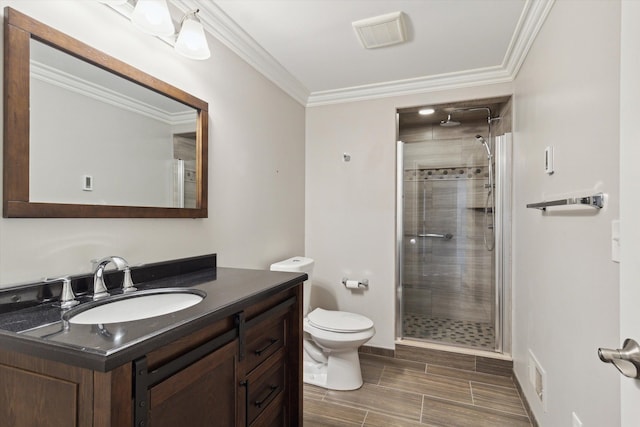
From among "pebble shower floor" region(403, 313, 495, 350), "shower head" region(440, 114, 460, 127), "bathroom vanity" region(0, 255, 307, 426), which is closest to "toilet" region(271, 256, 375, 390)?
"bathroom vanity" region(0, 255, 307, 426)

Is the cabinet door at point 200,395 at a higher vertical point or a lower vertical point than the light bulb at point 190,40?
lower

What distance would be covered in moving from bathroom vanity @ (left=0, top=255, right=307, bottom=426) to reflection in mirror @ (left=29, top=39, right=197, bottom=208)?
337mm

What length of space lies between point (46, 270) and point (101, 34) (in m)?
0.91

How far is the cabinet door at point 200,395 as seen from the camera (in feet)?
2.70

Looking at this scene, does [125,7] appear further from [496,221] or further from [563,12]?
[496,221]

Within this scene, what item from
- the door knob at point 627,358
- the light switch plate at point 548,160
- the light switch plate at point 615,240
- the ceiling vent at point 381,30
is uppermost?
the ceiling vent at point 381,30

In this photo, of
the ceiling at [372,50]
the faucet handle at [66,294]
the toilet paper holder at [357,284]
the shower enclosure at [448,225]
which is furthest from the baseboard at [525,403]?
the faucet handle at [66,294]

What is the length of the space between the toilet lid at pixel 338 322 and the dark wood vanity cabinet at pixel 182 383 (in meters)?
0.75

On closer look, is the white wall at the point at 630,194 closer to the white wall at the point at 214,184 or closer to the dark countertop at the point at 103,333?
the dark countertop at the point at 103,333

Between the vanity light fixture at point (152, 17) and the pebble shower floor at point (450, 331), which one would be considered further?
the pebble shower floor at point (450, 331)

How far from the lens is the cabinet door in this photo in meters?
0.82

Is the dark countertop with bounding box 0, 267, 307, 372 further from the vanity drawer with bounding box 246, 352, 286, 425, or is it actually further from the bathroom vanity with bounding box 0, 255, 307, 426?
the vanity drawer with bounding box 246, 352, 286, 425

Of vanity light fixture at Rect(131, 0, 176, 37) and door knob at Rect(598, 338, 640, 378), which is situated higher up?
vanity light fixture at Rect(131, 0, 176, 37)

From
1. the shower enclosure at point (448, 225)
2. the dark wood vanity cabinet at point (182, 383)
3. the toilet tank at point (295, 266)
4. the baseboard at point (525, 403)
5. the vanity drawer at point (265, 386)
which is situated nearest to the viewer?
the dark wood vanity cabinet at point (182, 383)
